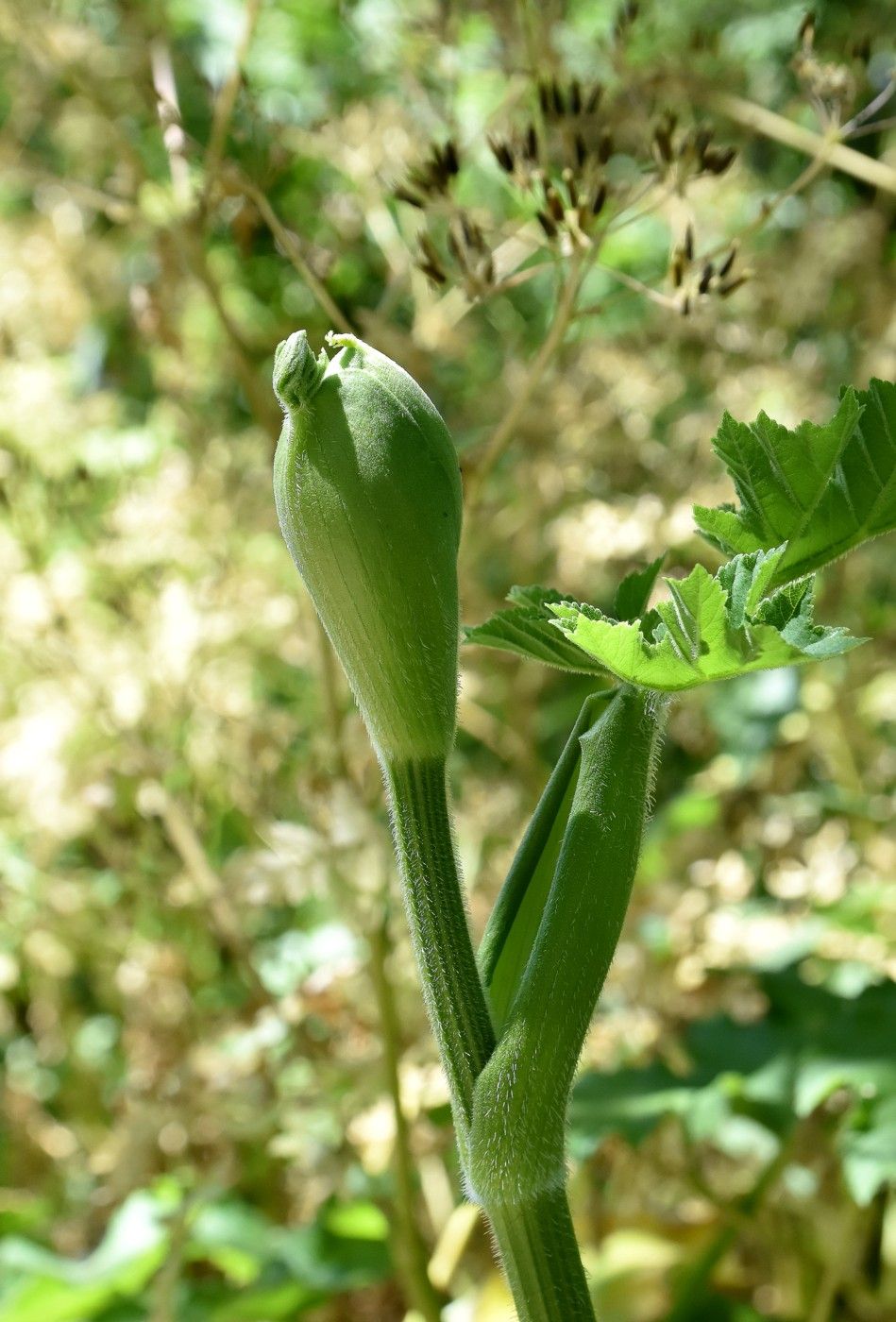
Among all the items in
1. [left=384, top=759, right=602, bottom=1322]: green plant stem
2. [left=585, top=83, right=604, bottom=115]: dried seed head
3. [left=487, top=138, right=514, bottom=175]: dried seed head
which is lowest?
[left=384, top=759, right=602, bottom=1322]: green plant stem

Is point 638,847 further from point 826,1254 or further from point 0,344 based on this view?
point 0,344

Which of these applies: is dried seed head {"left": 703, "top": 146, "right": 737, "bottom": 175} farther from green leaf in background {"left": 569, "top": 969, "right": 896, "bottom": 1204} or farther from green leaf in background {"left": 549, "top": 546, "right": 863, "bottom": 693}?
green leaf in background {"left": 569, "top": 969, "right": 896, "bottom": 1204}

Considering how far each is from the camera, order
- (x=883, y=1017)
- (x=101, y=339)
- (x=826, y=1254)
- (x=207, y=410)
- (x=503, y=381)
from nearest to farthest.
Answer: (x=883, y=1017)
(x=826, y=1254)
(x=503, y=381)
(x=207, y=410)
(x=101, y=339)

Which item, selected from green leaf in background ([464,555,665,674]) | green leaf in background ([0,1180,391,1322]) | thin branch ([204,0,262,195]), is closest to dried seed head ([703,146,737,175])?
thin branch ([204,0,262,195])

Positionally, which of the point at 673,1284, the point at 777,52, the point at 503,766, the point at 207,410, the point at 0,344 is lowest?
the point at 673,1284

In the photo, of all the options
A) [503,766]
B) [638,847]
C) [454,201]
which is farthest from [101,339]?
[638,847]

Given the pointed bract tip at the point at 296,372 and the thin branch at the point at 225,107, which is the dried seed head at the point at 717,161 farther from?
the pointed bract tip at the point at 296,372

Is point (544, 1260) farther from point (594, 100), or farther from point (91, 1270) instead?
point (91, 1270)
